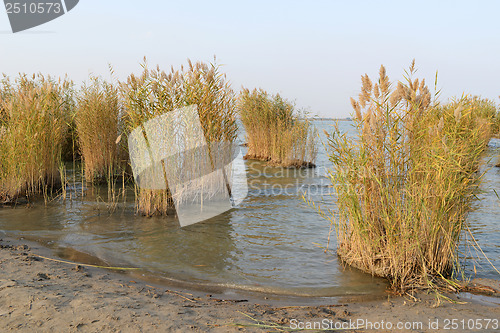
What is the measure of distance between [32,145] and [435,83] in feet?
23.3

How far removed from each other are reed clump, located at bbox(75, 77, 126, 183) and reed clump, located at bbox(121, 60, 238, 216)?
2497 millimetres

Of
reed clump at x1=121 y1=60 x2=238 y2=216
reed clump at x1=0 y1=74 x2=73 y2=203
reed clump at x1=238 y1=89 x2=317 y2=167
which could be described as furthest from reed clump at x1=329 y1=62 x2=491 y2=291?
reed clump at x1=238 y1=89 x2=317 y2=167

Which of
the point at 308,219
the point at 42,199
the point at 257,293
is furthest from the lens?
the point at 42,199

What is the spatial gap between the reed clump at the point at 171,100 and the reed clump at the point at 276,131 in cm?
614

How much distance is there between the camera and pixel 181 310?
130 inches

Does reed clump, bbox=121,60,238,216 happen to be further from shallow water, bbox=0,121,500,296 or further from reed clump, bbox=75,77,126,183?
reed clump, bbox=75,77,126,183

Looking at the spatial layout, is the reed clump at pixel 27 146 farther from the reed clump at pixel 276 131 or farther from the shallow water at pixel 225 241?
the reed clump at pixel 276 131

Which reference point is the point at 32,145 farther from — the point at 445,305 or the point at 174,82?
the point at 445,305

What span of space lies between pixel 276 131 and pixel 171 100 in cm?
777

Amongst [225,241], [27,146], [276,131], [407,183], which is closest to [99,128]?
[27,146]

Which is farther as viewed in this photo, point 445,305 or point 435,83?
point 435,83

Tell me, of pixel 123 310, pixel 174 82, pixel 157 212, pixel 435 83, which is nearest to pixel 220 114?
pixel 174 82

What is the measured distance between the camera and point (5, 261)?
4.38m

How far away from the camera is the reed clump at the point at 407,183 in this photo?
12.8 feet
